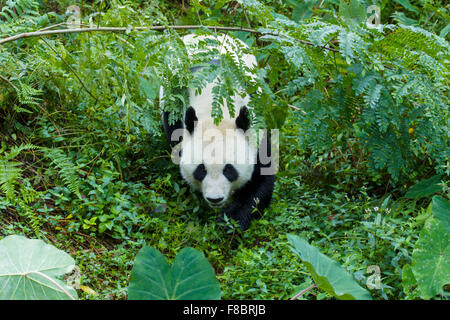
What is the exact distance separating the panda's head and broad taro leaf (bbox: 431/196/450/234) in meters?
1.80

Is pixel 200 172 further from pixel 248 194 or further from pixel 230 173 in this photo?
pixel 248 194

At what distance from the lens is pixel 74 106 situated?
510cm

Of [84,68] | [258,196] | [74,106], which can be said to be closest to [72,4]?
[74,106]

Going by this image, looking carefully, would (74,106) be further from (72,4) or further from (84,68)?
(72,4)

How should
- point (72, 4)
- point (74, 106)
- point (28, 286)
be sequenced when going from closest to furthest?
point (28, 286), point (74, 106), point (72, 4)

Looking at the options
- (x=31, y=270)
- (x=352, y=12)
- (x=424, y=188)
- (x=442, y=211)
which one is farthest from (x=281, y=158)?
(x=31, y=270)

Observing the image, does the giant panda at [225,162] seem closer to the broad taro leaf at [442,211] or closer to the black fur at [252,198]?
the black fur at [252,198]

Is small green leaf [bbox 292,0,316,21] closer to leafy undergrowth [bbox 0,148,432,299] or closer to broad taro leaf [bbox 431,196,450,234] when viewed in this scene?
leafy undergrowth [bbox 0,148,432,299]

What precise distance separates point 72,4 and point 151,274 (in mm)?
4464

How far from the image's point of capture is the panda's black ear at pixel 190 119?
4598mm

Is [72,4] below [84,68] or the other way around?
the other way around

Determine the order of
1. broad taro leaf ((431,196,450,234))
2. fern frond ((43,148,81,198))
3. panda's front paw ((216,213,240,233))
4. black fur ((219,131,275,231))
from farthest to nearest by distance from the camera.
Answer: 1. black fur ((219,131,275,231))
2. panda's front paw ((216,213,240,233))
3. fern frond ((43,148,81,198))
4. broad taro leaf ((431,196,450,234))

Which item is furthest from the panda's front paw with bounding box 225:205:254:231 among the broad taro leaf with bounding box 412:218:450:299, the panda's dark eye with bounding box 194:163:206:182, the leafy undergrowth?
the broad taro leaf with bounding box 412:218:450:299

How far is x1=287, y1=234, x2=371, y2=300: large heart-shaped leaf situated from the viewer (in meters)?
2.58
